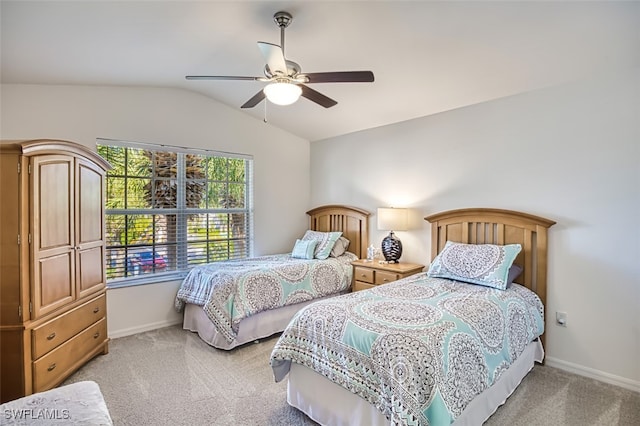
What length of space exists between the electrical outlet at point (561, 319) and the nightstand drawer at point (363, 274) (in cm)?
181

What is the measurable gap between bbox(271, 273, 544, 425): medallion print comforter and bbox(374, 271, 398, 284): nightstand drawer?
3.24ft

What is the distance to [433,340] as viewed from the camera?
1.81 meters

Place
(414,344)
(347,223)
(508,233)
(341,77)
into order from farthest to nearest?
(347,223) → (508,233) → (341,77) → (414,344)

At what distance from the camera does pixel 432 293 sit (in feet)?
8.71

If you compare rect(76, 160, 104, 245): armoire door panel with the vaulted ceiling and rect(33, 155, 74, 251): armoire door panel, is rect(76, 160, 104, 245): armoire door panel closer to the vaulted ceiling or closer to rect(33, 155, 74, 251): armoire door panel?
rect(33, 155, 74, 251): armoire door panel

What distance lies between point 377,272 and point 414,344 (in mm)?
2149

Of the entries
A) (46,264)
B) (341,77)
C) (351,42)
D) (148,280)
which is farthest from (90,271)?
(351,42)

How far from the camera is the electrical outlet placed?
9.65 ft

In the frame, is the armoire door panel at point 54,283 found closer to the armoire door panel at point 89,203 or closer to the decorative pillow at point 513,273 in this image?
the armoire door panel at point 89,203

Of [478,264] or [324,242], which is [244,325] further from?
[478,264]

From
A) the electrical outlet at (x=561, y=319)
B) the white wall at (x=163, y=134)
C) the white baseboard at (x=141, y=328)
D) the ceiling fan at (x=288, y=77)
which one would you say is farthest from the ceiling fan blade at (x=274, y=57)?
the white baseboard at (x=141, y=328)

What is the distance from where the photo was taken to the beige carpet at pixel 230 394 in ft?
7.39

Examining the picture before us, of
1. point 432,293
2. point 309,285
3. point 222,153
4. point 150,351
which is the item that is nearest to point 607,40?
point 432,293

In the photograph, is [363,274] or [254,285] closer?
[254,285]
